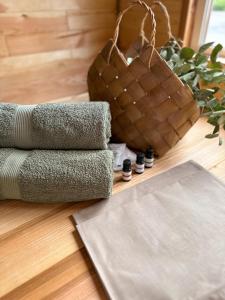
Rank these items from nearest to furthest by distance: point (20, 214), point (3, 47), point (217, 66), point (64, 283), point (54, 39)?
point (64, 283), point (20, 214), point (217, 66), point (3, 47), point (54, 39)

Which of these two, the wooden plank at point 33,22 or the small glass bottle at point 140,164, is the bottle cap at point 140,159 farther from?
the wooden plank at point 33,22

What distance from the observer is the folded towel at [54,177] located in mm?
503

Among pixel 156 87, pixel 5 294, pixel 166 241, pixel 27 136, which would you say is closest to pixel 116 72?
pixel 156 87

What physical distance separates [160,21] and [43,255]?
871 mm

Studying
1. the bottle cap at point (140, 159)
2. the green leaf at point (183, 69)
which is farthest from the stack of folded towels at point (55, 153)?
the green leaf at point (183, 69)

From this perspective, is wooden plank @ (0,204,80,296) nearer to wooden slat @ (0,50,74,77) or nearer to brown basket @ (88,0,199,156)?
brown basket @ (88,0,199,156)

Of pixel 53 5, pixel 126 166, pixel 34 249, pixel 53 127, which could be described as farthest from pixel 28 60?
pixel 34 249

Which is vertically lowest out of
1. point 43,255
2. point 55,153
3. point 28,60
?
point 43,255

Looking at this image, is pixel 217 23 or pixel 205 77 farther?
pixel 217 23

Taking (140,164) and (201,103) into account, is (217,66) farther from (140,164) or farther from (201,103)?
(140,164)

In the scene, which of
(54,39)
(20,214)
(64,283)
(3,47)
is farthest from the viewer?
(54,39)

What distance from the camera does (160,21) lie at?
0.91 meters

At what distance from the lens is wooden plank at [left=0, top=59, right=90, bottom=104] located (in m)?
0.91

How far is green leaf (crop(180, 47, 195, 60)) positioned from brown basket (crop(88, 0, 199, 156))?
99 mm
